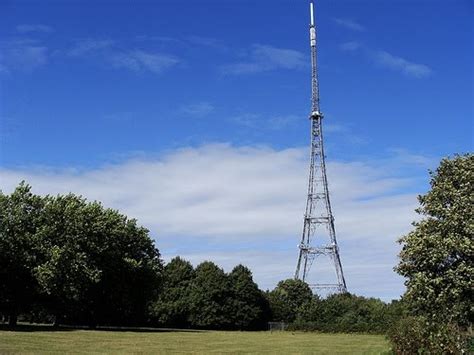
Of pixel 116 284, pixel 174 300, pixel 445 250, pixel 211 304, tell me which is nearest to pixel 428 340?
pixel 445 250

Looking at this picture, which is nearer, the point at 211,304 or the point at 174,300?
the point at 211,304

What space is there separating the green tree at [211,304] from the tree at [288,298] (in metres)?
11.4

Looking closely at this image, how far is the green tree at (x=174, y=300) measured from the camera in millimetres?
95875

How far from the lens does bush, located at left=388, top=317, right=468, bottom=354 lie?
1723 cm

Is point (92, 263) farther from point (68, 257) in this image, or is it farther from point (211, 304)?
point (211, 304)

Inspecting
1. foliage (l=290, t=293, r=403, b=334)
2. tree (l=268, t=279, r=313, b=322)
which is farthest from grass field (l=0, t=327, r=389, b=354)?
tree (l=268, t=279, r=313, b=322)

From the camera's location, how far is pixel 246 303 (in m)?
97.8

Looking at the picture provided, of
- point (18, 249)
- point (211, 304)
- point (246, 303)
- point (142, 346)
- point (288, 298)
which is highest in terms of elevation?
point (18, 249)

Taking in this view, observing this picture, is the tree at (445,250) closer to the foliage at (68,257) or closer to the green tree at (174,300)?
the foliage at (68,257)

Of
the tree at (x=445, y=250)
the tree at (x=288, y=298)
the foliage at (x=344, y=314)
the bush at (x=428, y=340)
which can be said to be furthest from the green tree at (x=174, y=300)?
the bush at (x=428, y=340)

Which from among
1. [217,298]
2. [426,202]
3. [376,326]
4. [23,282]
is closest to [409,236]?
[426,202]

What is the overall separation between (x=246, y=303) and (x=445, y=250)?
2715 inches

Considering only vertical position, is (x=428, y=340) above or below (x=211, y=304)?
below

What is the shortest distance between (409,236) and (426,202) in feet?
7.24
